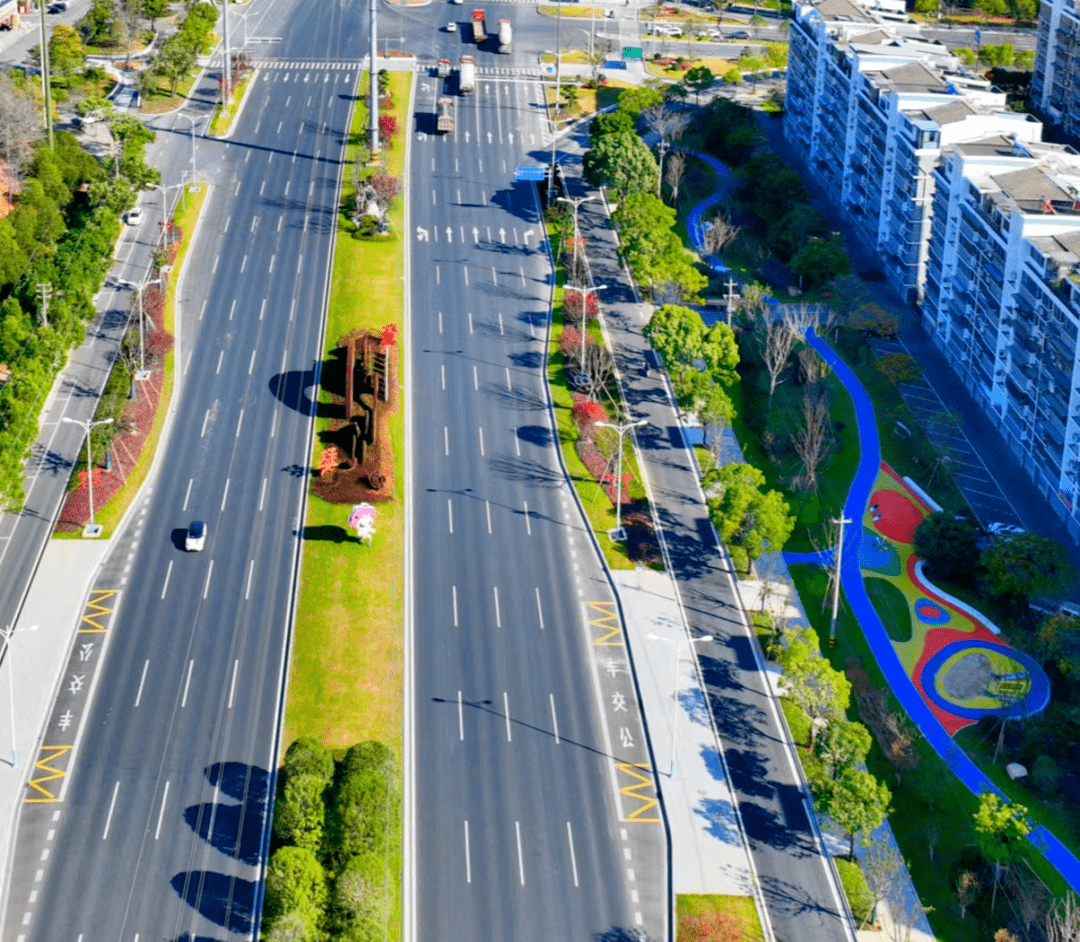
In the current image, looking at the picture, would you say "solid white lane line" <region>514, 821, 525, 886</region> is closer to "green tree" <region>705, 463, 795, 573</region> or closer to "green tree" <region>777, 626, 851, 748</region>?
"green tree" <region>777, 626, 851, 748</region>

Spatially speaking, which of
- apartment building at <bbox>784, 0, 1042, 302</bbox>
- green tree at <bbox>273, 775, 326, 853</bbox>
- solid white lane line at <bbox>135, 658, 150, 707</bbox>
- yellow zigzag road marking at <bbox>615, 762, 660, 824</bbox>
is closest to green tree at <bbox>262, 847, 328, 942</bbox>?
green tree at <bbox>273, 775, 326, 853</bbox>

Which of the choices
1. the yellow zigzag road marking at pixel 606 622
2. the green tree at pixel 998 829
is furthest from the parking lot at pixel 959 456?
the green tree at pixel 998 829

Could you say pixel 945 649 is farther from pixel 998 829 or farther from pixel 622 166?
pixel 622 166

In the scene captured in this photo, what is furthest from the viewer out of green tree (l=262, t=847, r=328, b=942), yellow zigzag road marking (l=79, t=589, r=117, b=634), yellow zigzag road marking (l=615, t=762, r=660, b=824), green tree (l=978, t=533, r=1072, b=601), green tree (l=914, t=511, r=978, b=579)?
→ green tree (l=914, t=511, r=978, b=579)

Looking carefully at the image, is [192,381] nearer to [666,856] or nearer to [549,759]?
[549,759]

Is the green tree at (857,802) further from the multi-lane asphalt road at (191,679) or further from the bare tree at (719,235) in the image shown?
the bare tree at (719,235)
